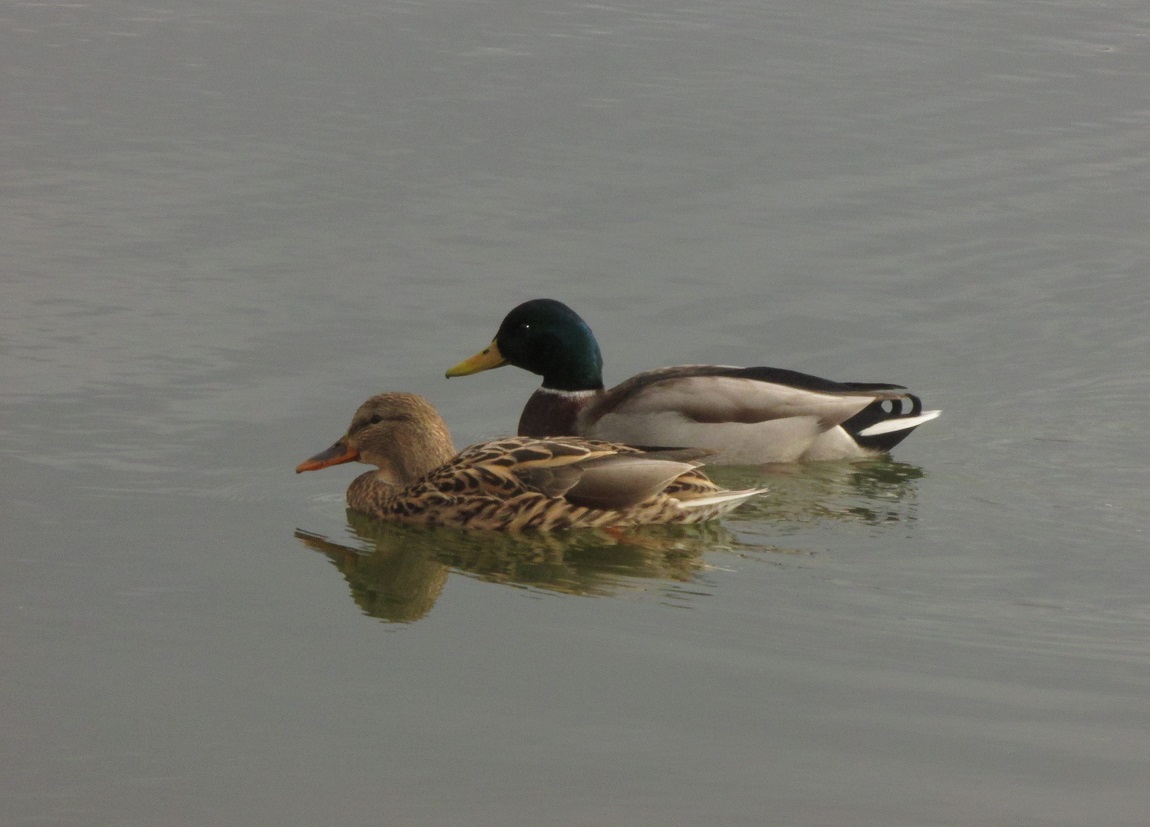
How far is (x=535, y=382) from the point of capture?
11.6 meters

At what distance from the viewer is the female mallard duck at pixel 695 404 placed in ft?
33.5

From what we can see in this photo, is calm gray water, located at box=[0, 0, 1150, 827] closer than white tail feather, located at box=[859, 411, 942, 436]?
Yes

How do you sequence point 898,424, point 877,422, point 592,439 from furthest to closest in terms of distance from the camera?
point 877,422 → point 898,424 → point 592,439

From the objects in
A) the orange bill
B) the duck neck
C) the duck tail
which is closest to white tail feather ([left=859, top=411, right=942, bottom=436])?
the duck tail

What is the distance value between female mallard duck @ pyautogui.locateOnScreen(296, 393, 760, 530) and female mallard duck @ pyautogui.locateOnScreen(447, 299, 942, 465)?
1.25m

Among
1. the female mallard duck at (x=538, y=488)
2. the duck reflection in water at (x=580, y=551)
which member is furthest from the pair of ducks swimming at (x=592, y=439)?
the duck reflection in water at (x=580, y=551)

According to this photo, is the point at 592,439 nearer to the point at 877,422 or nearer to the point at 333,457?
the point at 333,457

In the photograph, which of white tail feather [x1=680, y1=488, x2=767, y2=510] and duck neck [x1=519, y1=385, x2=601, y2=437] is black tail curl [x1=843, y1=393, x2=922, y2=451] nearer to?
duck neck [x1=519, y1=385, x2=601, y2=437]

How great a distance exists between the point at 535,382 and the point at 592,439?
6.27ft

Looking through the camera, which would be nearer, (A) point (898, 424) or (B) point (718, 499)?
(B) point (718, 499)

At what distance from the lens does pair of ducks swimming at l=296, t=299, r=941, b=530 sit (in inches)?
345

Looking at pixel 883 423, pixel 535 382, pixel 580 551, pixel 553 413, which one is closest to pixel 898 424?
pixel 883 423

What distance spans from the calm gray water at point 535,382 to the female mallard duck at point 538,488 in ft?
0.47

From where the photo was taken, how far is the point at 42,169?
44.2 feet
